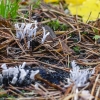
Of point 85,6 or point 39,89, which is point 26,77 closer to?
point 39,89

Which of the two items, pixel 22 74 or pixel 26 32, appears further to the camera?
pixel 26 32

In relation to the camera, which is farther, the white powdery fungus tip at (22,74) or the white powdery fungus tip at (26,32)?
the white powdery fungus tip at (26,32)

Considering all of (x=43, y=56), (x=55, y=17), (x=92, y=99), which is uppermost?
(x=55, y=17)

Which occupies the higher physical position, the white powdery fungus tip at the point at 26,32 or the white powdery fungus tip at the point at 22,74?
the white powdery fungus tip at the point at 26,32

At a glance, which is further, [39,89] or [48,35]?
[48,35]

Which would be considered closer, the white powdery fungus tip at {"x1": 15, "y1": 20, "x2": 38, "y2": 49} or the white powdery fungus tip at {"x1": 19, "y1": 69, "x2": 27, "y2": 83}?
the white powdery fungus tip at {"x1": 19, "y1": 69, "x2": 27, "y2": 83}

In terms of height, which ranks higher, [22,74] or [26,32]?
[26,32]

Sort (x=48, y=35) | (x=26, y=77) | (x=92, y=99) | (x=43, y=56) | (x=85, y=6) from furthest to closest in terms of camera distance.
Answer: (x=85, y=6) → (x=48, y=35) → (x=43, y=56) → (x=26, y=77) → (x=92, y=99)

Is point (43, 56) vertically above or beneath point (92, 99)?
above

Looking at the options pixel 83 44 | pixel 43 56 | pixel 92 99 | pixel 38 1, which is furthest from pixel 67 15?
pixel 92 99

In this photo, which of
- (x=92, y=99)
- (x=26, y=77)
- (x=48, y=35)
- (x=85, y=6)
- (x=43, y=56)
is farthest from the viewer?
(x=85, y=6)

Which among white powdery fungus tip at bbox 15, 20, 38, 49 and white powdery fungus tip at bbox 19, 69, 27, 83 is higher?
white powdery fungus tip at bbox 15, 20, 38, 49
